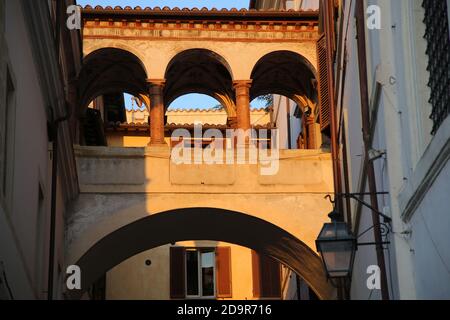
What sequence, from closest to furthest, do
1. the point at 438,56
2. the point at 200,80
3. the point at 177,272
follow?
the point at 438,56 < the point at 200,80 < the point at 177,272

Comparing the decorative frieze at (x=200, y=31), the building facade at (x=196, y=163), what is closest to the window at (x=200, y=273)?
the building facade at (x=196, y=163)

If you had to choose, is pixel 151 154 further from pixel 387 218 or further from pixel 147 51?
pixel 387 218

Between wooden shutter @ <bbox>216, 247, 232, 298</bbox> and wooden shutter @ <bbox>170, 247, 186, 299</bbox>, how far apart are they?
1.08m

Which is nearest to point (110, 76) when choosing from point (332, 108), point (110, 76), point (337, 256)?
point (110, 76)

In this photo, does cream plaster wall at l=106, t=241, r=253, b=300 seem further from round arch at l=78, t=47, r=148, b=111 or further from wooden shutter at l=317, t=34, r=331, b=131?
wooden shutter at l=317, t=34, r=331, b=131

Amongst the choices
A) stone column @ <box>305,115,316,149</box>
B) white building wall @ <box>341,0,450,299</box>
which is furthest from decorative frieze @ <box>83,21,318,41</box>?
white building wall @ <box>341,0,450,299</box>

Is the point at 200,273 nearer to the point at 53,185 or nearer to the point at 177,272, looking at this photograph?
the point at 177,272

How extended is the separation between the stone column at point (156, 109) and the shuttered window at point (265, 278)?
1122 centimetres

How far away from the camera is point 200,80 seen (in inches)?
883

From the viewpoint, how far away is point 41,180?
1470 cm

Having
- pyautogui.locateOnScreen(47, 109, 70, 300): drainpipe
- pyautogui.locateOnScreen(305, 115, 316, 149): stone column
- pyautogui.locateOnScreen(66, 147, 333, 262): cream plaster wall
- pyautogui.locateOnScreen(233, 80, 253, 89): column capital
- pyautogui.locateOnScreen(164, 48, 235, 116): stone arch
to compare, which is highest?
pyautogui.locateOnScreen(164, 48, 235, 116): stone arch

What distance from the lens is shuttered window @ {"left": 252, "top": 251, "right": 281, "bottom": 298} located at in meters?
30.5

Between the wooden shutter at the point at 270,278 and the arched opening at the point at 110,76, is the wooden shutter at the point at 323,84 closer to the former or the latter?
the arched opening at the point at 110,76

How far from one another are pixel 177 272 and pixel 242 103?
11.4 metres
